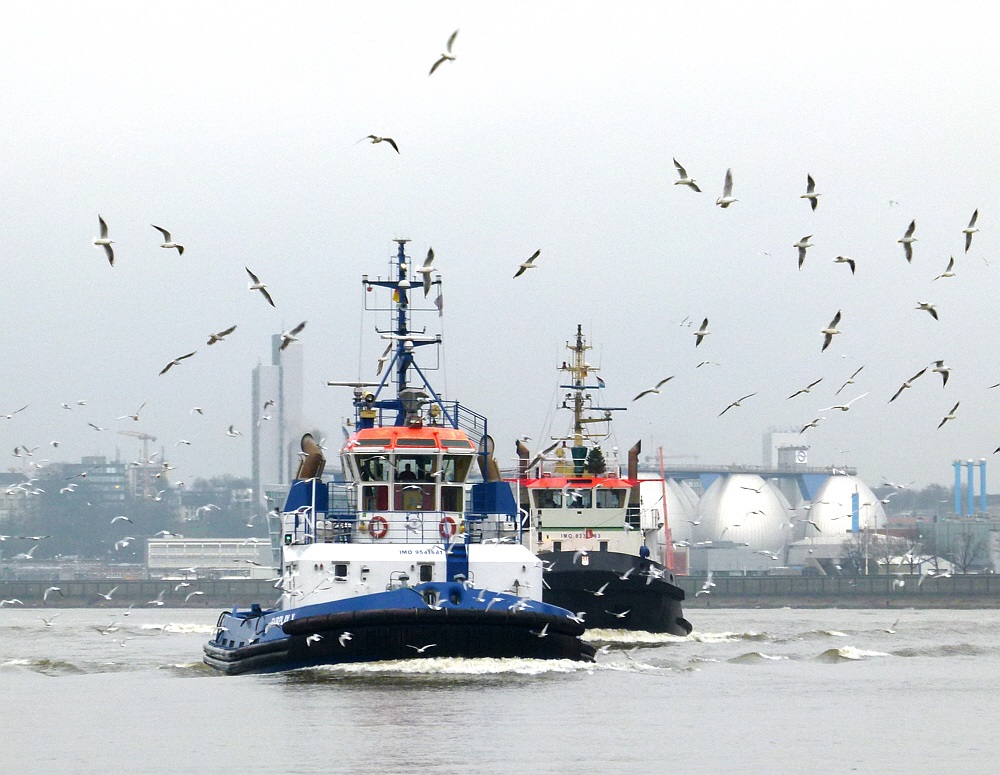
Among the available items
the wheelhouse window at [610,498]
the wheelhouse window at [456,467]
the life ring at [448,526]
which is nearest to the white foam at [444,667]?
the life ring at [448,526]

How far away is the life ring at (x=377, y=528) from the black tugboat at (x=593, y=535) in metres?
13.8

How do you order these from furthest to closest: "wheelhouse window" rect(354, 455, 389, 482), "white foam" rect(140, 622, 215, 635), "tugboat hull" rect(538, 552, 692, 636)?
"white foam" rect(140, 622, 215, 635), "tugboat hull" rect(538, 552, 692, 636), "wheelhouse window" rect(354, 455, 389, 482)

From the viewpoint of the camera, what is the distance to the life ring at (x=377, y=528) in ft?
140

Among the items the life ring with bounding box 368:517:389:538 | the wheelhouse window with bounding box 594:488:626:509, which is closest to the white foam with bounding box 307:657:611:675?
the life ring with bounding box 368:517:389:538

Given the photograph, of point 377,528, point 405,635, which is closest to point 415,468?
point 377,528

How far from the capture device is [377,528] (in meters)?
42.8

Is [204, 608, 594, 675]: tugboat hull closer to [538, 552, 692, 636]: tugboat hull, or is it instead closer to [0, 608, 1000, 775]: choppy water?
[0, 608, 1000, 775]: choppy water

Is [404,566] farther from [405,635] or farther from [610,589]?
[610,589]

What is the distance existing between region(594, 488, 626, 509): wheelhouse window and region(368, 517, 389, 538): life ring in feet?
68.5

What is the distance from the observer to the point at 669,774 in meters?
27.6

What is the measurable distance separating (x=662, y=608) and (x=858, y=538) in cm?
12438

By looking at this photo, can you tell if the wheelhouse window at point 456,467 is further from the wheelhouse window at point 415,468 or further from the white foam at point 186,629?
the white foam at point 186,629

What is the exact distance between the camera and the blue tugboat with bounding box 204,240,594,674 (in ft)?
130

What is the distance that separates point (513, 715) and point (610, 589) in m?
23.9
